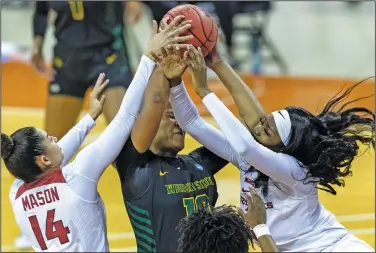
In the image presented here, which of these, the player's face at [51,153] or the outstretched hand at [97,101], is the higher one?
the outstretched hand at [97,101]

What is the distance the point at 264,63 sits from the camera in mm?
10867

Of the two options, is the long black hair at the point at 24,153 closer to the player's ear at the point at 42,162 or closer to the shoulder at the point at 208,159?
the player's ear at the point at 42,162

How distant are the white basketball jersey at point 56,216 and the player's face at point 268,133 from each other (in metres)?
0.79

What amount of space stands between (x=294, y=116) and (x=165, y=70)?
0.61 meters

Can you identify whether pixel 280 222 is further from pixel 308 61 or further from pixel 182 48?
pixel 308 61

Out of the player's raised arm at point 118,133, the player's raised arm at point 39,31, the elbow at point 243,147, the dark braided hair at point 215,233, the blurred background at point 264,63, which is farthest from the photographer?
the player's raised arm at point 39,31

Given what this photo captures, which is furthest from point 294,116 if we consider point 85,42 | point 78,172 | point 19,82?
point 19,82

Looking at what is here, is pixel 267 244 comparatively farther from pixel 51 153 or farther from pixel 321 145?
pixel 51 153

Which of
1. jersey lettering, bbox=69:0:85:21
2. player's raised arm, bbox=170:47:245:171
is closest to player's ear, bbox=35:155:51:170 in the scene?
player's raised arm, bbox=170:47:245:171

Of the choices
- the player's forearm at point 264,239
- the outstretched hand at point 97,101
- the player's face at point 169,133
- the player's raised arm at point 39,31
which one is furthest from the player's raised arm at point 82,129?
the player's raised arm at point 39,31

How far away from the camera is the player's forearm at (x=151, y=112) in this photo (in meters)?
3.32

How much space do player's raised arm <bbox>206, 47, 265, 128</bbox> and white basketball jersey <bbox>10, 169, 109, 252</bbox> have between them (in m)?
0.79

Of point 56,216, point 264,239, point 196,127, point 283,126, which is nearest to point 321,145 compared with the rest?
point 283,126

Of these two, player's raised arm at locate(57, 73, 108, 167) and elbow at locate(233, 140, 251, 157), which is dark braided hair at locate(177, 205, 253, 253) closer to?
elbow at locate(233, 140, 251, 157)
